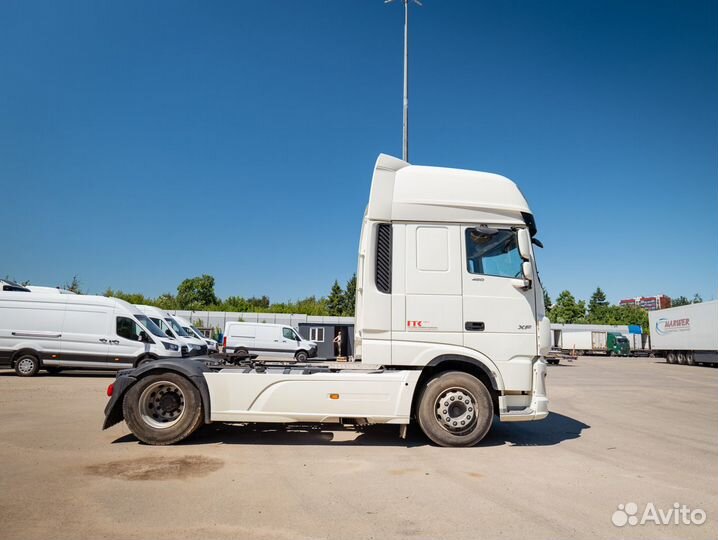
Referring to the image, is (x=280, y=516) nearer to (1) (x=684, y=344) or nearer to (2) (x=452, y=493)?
(2) (x=452, y=493)

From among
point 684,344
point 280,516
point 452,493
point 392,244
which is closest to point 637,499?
point 452,493

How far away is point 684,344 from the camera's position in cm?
3017

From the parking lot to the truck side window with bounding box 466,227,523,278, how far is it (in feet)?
7.93

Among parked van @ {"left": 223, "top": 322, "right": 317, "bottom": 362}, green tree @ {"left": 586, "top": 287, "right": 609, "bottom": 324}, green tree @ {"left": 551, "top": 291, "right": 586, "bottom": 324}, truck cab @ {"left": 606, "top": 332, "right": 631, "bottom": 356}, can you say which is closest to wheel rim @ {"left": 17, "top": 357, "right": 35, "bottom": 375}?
parked van @ {"left": 223, "top": 322, "right": 317, "bottom": 362}

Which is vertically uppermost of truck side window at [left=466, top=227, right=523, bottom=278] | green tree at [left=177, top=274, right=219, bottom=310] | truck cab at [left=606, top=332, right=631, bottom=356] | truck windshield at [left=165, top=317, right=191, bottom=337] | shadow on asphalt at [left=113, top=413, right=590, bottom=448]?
green tree at [left=177, top=274, right=219, bottom=310]

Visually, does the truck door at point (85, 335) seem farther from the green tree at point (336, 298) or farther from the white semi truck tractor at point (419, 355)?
the green tree at point (336, 298)

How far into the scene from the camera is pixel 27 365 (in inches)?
529

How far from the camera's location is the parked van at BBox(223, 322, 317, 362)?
952 inches

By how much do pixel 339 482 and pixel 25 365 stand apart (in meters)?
13.9

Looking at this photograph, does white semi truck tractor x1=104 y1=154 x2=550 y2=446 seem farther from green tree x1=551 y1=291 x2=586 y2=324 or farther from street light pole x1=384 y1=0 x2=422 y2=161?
green tree x1=551 y1=291 x2=586 y2=324

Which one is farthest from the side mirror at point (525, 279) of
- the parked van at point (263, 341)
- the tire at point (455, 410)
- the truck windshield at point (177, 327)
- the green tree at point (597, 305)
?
the green tree at point (597, 305)

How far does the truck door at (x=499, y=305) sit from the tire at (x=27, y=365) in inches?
561

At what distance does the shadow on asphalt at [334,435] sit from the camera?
5.87m

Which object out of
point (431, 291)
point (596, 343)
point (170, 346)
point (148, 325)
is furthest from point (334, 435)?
point (596, 343)
